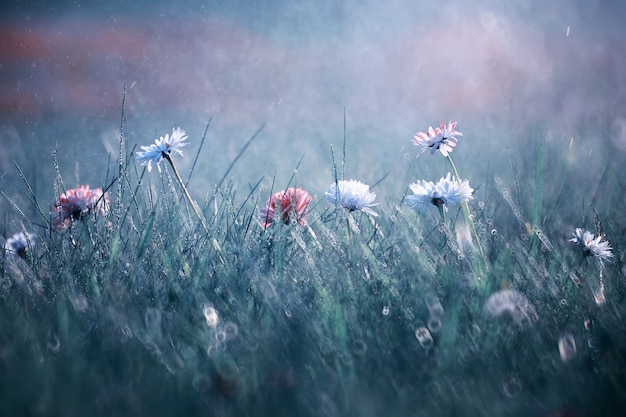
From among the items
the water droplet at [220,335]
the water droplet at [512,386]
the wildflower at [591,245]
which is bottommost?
the water droplet at [512,386]

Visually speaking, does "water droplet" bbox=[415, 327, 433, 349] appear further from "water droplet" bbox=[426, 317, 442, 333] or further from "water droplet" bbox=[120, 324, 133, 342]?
"water droplet" bbox=[120, 324, 133, 342]

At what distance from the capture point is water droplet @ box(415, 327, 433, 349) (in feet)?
3.43

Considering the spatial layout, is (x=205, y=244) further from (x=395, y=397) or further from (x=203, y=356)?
(x=395, y=397)

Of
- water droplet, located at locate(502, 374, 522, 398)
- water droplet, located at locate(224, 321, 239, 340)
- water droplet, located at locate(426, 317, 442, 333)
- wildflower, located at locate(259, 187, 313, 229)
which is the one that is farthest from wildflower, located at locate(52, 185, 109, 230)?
water droplet, located at locate(502, 374, 522, 398)

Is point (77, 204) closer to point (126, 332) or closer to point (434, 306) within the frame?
point (126, 332)

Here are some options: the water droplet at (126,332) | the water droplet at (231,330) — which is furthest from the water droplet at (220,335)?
the water droplet at (126,332)

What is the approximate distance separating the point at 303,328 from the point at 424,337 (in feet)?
0.76

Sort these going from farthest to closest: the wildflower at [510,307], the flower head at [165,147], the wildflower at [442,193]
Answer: the flower head at [165,147] → the wildflower at [442,193] → the wildflower at [510,307]

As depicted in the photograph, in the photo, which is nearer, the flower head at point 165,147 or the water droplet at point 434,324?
the water droplet at point 434,324

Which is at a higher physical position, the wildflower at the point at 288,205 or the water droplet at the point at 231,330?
the wildflower at the point at 288,205

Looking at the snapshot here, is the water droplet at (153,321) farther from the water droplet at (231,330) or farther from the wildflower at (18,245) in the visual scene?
the wildflower at (18,245)

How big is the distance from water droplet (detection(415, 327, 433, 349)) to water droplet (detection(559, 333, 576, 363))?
0.22 m

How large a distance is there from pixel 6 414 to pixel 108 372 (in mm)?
165

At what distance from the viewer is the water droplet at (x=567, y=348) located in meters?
0.97
